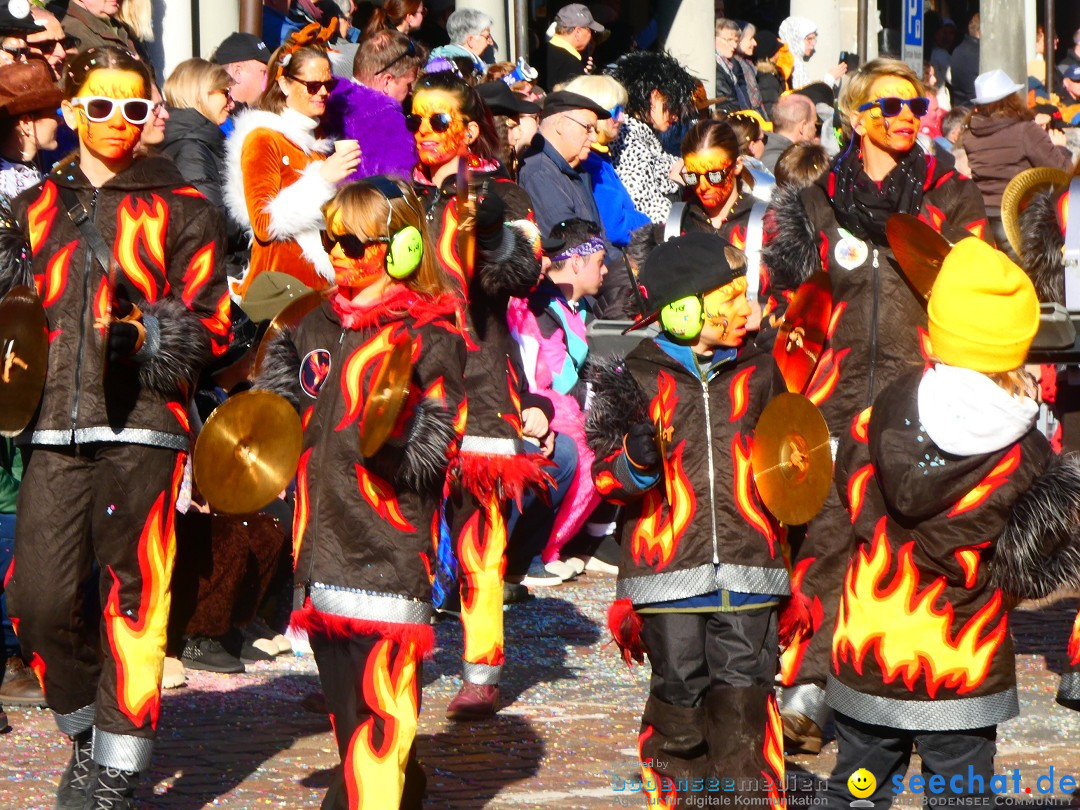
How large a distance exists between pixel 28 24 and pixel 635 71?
5.06 m

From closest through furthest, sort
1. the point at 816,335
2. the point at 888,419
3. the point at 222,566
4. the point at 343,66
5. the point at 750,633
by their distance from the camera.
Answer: the point at 888,419
the point at 750,633
the point at 816,335
the point at 222,566
the point at 343,66

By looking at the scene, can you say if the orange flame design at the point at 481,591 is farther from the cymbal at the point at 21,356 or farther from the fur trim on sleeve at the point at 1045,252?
the fur trim on sleeve at the point at 1045,252

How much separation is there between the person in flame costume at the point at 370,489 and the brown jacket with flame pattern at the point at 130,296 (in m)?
0.54

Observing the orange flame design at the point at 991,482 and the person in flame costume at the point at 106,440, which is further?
the person in flame costume at the point at 106,440

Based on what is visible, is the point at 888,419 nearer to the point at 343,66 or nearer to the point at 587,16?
the point at 343,66

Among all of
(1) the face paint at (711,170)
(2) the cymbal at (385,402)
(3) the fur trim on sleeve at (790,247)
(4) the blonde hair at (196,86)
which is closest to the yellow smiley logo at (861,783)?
(2) the cymbal at (385,402)

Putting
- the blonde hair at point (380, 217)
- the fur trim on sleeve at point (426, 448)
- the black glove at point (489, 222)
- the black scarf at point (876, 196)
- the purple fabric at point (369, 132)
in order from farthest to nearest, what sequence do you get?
the purple fabric at point (369, 132)
the black glove at point (489, 222)
the black scarf at point (876, 196)
the blonde hair at point (380, 217)
the fur trim on sleeve at point (426, 448)

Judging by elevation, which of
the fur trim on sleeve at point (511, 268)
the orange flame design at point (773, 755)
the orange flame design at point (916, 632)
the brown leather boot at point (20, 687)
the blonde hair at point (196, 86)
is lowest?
the brown leather boot at point (20, 687)

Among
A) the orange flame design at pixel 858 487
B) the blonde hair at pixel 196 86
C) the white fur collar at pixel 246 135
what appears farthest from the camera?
the blonde hair at pixel 196 86

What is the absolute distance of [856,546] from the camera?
468cm

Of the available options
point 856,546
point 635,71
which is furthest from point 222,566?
point 635,71

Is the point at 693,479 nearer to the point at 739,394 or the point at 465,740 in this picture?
the point at 739,394

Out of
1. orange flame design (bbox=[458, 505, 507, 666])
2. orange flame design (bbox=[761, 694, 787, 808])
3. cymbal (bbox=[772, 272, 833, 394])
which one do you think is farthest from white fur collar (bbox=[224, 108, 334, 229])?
orange flame design (bbox=[761, 694, 787, 808])

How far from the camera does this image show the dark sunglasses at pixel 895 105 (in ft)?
20.9
